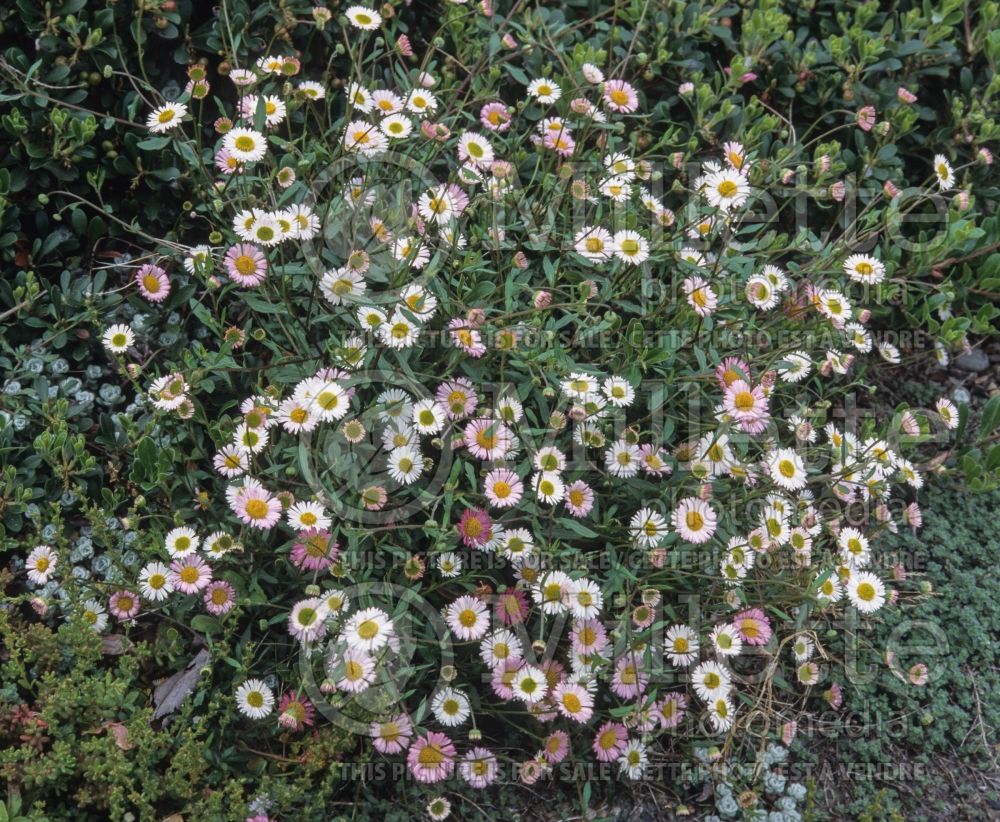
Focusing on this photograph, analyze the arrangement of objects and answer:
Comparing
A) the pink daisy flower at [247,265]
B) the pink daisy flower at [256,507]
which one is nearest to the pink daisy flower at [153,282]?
the pink daisy flower at [247,265]

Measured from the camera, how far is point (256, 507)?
7.98 feet

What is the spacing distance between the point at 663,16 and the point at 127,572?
2620mm

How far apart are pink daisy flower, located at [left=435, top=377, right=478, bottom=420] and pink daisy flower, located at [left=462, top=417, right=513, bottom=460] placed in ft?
0.14

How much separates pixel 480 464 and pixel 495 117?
118cm

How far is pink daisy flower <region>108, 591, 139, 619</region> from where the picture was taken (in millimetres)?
2564

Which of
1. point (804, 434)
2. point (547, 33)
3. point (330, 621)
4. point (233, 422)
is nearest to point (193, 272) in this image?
point (233, 422)

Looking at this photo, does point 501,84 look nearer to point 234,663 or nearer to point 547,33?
point 547,33

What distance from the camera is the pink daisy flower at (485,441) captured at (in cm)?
254

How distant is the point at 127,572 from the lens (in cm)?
262

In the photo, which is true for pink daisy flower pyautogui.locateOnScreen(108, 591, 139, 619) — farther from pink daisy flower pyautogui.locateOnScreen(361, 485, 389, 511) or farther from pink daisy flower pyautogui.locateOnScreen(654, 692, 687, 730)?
pink daisy flower pyautogui.locateOnScreen(654, 692, 687, 730)

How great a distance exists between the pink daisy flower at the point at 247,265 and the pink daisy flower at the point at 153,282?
15.4 inches

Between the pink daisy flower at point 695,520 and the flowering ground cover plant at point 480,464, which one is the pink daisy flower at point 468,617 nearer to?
the flowering ground cover plant at point 480,464

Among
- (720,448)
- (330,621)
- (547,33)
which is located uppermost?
(547,33)

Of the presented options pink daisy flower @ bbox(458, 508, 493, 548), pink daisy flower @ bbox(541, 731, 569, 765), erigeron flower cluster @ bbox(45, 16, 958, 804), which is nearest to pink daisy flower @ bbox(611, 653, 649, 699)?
erigeron flower cluster @ bbox(45, 16, 958, 804)
